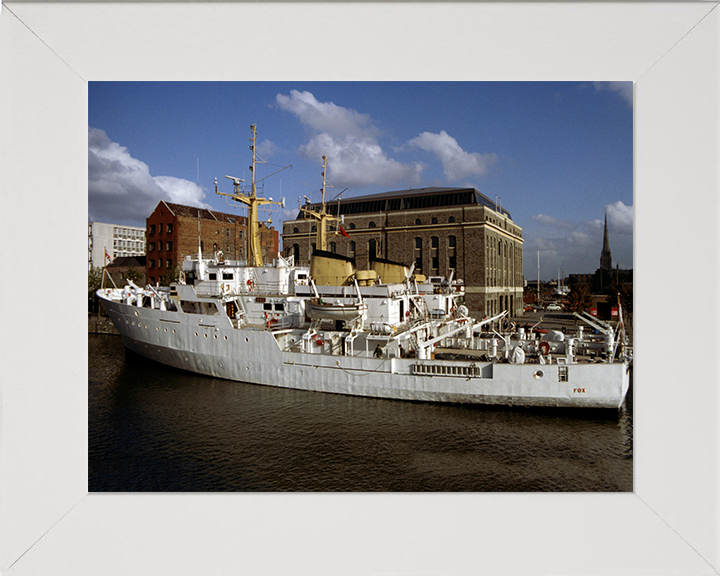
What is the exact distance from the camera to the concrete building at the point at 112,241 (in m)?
33.9

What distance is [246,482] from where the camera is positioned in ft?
24.1

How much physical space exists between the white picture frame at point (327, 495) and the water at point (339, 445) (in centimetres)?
140

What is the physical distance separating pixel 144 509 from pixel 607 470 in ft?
25.0

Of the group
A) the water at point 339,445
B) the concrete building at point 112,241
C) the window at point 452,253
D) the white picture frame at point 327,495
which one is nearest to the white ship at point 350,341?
the water at point 339,445

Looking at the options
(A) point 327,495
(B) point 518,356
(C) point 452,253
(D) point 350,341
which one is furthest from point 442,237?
(A) point 327,495

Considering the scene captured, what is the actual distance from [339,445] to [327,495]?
2605mm

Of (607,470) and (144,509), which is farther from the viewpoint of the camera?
(607,470)

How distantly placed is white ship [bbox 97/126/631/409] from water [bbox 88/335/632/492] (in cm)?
50

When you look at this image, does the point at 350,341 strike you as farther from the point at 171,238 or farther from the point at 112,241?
the point at 112,241

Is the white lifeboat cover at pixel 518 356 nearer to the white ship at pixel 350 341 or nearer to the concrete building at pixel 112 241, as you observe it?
the white ship at pixel 350 341
